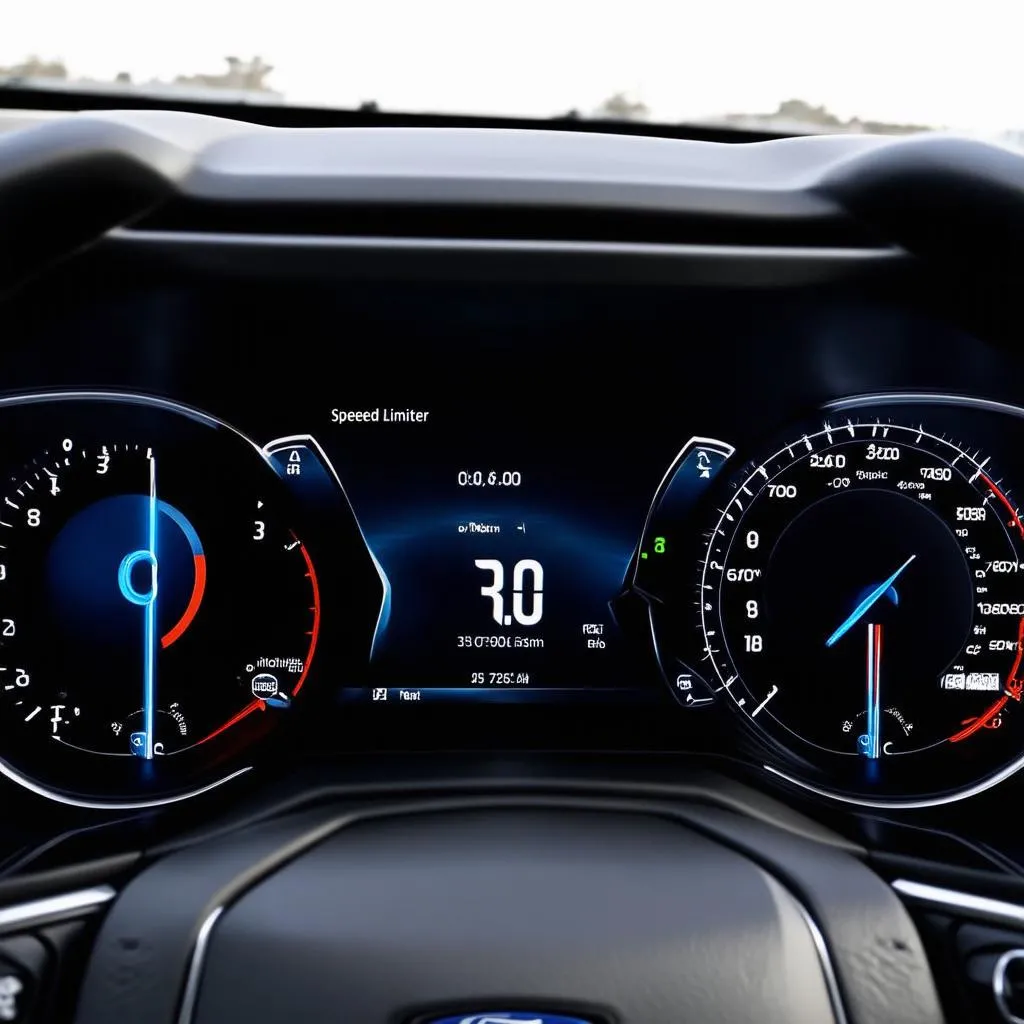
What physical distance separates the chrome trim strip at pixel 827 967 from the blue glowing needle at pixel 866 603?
57 cm

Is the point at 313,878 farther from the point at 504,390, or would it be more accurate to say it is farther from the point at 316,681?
the point at 504,390

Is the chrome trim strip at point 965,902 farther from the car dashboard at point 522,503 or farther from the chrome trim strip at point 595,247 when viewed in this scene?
the chrome trim strip at point 595,247

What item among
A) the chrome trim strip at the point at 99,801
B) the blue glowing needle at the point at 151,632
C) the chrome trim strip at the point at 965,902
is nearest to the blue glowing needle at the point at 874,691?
the chrome trim strip at the point at 965,902

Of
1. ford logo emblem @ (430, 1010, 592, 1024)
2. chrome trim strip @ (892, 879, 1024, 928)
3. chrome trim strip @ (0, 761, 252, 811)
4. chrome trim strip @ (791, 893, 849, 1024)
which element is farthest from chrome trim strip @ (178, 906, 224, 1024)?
chrome trim strip @ (892, 879, 1024, 928)

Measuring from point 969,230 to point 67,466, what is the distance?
142 centimetres

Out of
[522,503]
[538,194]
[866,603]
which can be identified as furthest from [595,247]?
[866,603]

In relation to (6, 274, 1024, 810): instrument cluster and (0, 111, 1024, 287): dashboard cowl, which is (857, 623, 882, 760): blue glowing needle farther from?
(0, 111, 1024, 287): dashboard cowl

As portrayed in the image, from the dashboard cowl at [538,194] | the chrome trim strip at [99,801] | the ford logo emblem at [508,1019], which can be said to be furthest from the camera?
the chrome trim strip at [99,801]

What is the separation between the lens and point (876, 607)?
2.18 meters

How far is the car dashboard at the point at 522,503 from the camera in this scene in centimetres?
202

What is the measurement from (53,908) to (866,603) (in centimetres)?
129

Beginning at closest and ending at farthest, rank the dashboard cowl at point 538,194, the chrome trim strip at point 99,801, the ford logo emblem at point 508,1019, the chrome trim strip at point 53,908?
the ford logo emblem at point 508,1019, the chrome trim strip at point 53,908, the dashboard cowl at point 538,194, the chrome trim strip at point 99,801

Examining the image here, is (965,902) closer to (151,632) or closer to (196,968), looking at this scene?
(196,968)

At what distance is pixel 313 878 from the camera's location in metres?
1.76
